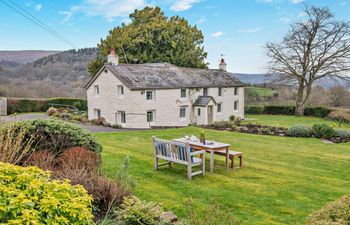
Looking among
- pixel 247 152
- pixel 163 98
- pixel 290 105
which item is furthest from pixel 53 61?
pixel 247 152

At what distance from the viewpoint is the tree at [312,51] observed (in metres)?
40.0

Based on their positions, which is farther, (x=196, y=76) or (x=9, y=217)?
(x=196, y=76)

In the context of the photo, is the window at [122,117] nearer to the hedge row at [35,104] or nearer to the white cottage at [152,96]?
the white cottage at [152,96]

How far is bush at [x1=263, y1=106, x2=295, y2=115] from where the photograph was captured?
44781mm

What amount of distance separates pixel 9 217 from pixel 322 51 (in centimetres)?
4471

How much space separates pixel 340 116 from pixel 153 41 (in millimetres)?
26535

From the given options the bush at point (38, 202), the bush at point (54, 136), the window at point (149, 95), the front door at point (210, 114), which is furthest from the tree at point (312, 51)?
the bush at point (38, 202)

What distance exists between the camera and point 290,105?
1780 inches

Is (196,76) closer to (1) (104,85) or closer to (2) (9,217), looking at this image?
(1) (104,85)

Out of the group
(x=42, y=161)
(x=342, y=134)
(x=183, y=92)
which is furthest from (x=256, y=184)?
(x=183, y=92)

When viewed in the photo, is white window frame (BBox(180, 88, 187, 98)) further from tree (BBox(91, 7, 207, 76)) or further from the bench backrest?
the bench backrest

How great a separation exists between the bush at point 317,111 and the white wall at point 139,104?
17.6m

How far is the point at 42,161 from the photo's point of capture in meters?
7.03

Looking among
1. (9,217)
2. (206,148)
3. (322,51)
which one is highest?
(322,51)
